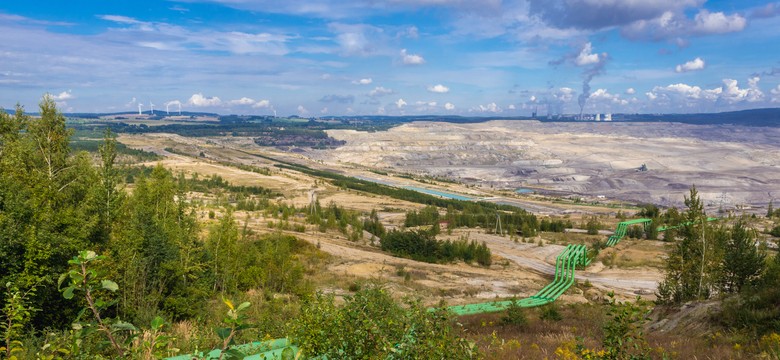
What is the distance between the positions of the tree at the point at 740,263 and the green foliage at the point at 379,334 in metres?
26.2

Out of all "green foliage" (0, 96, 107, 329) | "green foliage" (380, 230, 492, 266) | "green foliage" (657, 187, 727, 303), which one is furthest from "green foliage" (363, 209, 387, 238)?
"green foliage" (0, 96, 107, 329)

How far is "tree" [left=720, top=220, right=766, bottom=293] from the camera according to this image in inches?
954

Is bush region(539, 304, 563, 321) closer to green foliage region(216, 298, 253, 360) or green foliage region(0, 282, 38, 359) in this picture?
green foliage region(0, 282, 38, 359)

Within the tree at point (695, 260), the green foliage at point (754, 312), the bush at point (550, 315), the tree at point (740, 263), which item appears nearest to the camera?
the green foliage at point (754, 312)

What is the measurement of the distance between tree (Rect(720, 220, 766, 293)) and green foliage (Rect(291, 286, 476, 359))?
26209 millimetres

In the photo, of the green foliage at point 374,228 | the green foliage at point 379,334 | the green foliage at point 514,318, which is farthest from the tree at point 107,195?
the green foliage at point 374,228

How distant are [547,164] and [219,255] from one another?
609 feet

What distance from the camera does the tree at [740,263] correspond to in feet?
79.5

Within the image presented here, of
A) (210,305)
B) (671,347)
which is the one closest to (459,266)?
(210,305)

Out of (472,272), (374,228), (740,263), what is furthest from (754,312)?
(374,228)

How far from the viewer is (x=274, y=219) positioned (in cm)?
5891

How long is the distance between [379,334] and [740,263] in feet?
90.4

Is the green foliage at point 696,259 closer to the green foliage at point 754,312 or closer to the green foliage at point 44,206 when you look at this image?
the green foliage at point 754,312

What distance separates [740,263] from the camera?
24.5 meters
